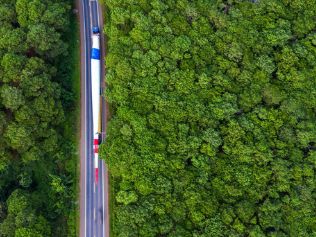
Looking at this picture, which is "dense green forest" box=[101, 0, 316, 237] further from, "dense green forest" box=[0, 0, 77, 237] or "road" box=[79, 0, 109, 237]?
"dense green forest" box=[0, 0, 77, 237]

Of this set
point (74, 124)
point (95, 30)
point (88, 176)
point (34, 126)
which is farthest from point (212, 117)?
point (34, 126)

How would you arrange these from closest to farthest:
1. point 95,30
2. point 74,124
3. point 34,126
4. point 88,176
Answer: point 34,126, point 88,176, point 74,124, point 95,30

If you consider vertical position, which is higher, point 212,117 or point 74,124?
point 74,124

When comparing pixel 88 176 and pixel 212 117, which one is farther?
pixel 88 176

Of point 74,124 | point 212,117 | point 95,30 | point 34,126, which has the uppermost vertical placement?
point 95,30

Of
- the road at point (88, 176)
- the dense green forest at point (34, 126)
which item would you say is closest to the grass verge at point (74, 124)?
the dense green forest at point (34, 126)

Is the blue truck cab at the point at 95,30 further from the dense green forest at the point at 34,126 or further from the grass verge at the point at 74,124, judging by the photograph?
the dense green forest at the point at 34,126

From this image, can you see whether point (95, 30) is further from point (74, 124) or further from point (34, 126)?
point (34, 126)
